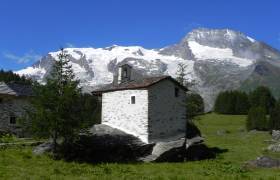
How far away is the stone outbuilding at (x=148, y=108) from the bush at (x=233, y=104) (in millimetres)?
80689

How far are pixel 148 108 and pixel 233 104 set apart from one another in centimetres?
8780

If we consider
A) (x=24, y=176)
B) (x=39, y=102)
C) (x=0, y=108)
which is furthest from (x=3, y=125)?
(x=24, y=176)

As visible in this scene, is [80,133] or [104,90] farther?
[104,90]

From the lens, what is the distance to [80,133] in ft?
140

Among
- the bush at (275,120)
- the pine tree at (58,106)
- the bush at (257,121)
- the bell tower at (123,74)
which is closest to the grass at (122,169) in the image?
the pine tree at (58,106)

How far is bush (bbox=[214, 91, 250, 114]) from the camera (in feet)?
416

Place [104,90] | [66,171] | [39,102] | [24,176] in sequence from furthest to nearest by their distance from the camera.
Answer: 1. [104,90]
2. [39,102]
3. [66,171]
4. [24,176]

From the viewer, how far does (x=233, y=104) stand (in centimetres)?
12888

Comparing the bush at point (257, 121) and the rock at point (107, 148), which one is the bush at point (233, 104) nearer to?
the bush at point (257, 121)

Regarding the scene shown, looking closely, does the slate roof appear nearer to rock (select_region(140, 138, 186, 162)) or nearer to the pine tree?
the pine tree

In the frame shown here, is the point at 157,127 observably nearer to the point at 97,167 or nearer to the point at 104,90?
the point at 104,90

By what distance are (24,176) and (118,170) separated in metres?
8.00

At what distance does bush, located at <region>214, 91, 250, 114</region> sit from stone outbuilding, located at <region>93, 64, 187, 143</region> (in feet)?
265

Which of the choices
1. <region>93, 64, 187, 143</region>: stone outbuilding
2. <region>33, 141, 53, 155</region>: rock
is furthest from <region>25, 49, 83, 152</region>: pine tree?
<region>93, 64, 187, 143</region>: stone outbuilding
